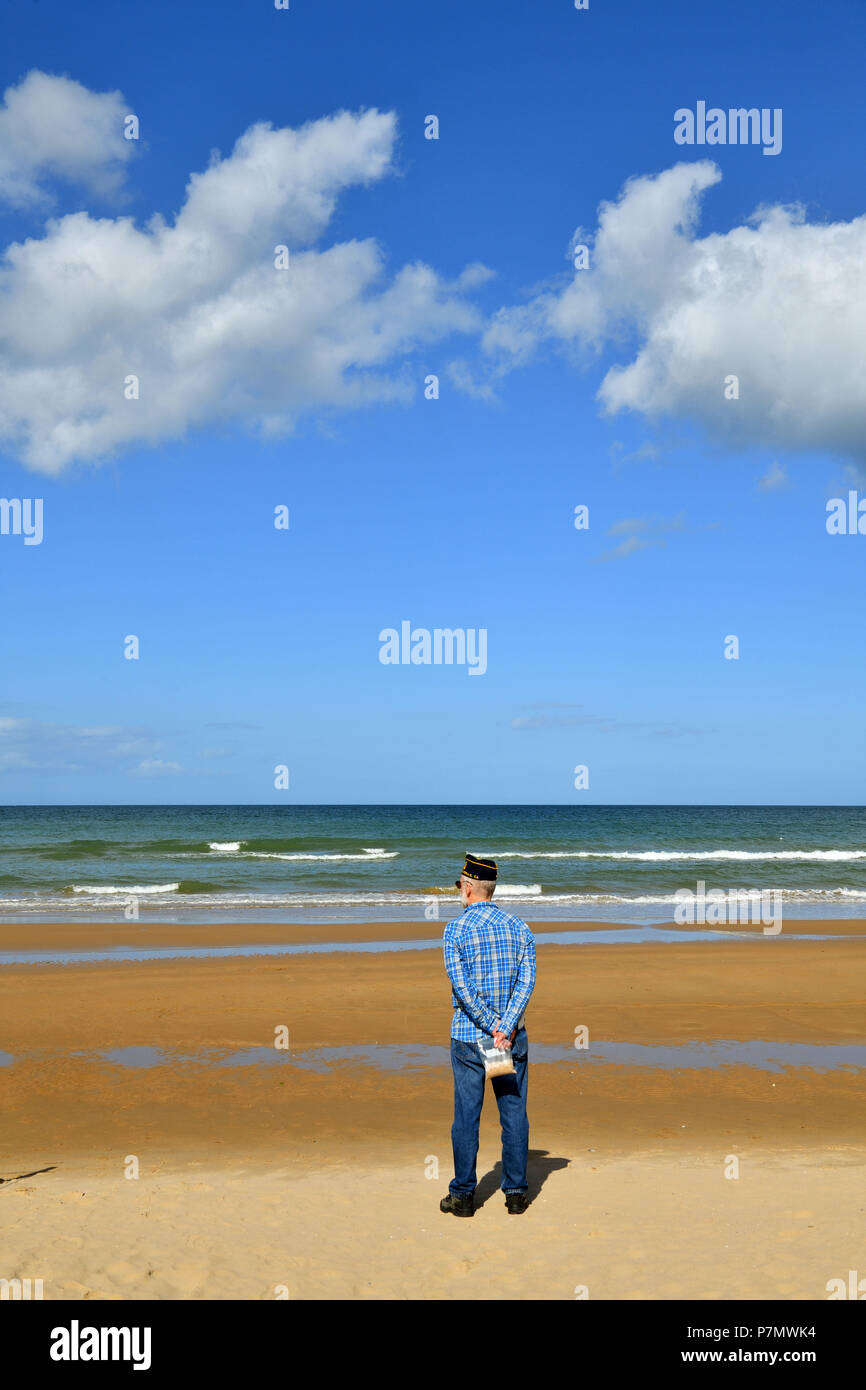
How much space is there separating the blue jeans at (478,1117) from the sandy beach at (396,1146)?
23cm

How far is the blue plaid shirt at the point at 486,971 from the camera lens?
19.1 ft

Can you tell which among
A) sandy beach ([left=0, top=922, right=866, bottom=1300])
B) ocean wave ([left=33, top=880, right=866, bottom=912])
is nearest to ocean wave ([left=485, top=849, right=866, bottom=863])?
ocean wave ([left=33, top=880, right=866, bottom=912])

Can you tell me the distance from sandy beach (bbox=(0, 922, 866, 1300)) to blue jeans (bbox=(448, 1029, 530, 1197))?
0.23 m

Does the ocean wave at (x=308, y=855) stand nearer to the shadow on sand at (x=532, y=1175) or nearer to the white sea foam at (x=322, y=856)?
the white sea foam at (x=322, y=856)

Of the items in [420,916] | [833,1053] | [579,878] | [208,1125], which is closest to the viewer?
[208,1125]

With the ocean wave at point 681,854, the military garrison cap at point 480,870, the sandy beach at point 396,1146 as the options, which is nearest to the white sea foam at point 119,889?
the sandy beach at point 396,1146

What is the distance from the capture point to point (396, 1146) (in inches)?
298

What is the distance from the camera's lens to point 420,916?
81.8 ft

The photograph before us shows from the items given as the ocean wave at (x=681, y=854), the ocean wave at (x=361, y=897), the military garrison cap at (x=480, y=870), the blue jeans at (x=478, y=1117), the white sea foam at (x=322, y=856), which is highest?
the military garrison cap at (x=480, y=870)

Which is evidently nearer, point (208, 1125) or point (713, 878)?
point (208, 1125)

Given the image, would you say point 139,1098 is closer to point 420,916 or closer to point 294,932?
point 294,932

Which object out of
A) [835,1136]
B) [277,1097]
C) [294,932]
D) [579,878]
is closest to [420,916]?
[294,932]

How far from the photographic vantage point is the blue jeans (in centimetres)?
584
